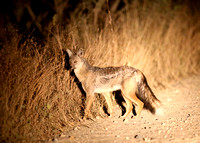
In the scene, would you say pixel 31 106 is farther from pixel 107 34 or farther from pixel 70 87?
pixel 107 34

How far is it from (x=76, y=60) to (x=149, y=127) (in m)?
2.32

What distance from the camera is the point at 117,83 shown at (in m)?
5.70

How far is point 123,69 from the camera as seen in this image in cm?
574

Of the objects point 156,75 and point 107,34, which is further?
point 156,75

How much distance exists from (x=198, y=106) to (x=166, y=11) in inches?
280

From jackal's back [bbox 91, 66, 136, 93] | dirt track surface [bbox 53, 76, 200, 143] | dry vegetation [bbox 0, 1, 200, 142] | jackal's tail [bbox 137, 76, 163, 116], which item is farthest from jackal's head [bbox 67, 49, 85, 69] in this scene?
jackal's tail [bbox 137, 76, 163, 116]

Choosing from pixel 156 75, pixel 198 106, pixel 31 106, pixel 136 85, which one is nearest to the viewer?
pixel 31 106

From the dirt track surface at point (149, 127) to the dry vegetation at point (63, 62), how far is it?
53 centimetres

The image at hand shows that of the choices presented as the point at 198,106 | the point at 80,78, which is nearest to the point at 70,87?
the point at 80,78

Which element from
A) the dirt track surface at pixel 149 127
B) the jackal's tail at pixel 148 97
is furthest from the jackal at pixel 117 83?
the dirt track surface at pixel 149 127

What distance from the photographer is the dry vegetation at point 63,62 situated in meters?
4.56

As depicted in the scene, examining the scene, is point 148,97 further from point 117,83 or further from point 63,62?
point 63,62

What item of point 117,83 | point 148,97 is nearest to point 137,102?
point 148,97

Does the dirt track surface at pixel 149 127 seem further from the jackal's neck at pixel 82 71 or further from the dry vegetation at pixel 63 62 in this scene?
the jackal's neck at pixel 82 71
